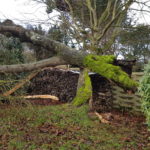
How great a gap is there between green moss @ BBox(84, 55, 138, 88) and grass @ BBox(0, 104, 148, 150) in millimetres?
1423

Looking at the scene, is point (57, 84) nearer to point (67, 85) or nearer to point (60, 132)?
A: point (67, 85)

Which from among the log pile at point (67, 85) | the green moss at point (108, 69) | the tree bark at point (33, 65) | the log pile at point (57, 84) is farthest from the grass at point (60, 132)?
the log pile at point (57, 84)

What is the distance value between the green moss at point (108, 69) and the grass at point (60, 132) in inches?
56.0

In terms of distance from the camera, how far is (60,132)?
3658 millimetres

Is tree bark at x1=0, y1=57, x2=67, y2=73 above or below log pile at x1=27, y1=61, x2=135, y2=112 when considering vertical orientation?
above

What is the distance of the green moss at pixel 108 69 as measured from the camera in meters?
5.46

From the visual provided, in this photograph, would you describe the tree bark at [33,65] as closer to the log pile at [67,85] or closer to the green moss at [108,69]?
the green moss at [108,69]

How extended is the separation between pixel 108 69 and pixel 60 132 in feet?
9.57

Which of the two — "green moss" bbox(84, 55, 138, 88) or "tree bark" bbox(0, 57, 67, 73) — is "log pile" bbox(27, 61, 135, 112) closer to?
"green moss" bbox(84, 55, 138, 88)

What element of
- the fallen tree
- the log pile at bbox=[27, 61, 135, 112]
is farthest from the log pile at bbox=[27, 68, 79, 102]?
the fallen tree

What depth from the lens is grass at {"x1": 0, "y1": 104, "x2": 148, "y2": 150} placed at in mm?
3125

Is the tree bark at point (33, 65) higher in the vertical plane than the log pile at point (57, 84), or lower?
higher

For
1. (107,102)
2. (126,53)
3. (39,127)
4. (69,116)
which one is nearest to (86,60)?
(107,102)

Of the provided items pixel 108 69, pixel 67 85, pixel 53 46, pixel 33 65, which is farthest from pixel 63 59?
pixel 108 69
